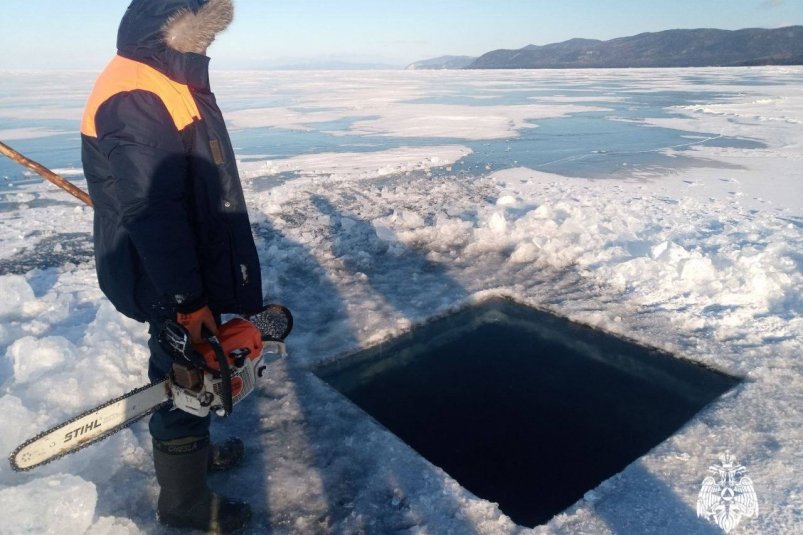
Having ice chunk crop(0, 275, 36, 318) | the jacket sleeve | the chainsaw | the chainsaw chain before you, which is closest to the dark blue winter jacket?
the jacket sleeve

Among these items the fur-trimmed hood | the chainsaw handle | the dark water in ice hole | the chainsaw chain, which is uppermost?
the fur-trimmed hood

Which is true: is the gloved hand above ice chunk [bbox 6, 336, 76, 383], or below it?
above

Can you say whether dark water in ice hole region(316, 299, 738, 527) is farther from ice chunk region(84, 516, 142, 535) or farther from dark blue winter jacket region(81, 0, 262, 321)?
dark blue winter jacket region(81, 0, 262, 321)

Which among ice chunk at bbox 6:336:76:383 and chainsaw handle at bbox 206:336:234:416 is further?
ice chunk at bbox 6:336:76:383

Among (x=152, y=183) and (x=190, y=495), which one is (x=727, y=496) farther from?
(x=152, y=183)

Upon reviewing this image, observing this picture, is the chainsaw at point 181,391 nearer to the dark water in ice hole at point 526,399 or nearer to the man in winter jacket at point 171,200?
the man in winter jacket at point 171,200

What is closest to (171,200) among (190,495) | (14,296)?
(190,495)
